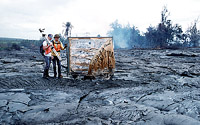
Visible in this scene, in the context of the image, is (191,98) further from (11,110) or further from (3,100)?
(3,100)

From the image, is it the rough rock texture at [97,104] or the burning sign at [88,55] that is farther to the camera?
the burning sign at [88,55]

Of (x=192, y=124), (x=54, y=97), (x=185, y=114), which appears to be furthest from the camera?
(x=54, y=97)

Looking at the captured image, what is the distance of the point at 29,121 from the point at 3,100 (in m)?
1.35

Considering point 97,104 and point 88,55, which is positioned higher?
point 88,55

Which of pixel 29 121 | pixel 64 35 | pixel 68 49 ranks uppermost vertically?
pixel 64 35

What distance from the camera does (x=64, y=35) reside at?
3288 cm

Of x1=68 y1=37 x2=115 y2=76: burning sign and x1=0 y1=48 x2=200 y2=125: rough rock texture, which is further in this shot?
x1=68 y1=37 x2=115 y2=76: burning sign

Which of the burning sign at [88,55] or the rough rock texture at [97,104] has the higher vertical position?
the burning sign at [88,55]

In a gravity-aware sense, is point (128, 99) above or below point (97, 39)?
below

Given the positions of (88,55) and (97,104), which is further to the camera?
(88,55)

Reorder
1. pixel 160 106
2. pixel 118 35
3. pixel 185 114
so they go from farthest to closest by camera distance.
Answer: pixel 118 35 → pixel 160 106 → pixel 185 114

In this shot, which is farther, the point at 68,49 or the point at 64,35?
the point at 64,35

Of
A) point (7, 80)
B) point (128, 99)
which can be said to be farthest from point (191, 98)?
point (7, 80)

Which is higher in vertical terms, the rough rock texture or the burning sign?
the burning sign
